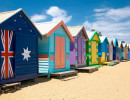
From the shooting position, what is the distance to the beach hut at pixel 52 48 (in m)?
10.2

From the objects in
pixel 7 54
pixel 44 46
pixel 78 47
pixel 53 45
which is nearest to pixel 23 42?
pixel 7 54

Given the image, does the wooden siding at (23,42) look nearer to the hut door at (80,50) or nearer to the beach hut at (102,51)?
the hut door at (80,50)

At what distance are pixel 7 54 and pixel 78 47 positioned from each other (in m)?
8.42

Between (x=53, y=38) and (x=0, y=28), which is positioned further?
(x=53, y=38)

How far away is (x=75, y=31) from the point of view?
14.7 m

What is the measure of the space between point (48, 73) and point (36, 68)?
1.42m

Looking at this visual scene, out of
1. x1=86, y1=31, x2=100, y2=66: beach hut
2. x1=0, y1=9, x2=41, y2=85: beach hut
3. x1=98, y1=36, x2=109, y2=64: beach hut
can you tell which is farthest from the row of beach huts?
x1=98, y1=36, x2=109, y2=64: beach hut

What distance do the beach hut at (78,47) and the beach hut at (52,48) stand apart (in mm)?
2151

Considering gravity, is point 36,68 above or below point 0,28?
below

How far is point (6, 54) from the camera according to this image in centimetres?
707

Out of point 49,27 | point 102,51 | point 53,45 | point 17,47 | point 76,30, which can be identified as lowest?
point 17,47

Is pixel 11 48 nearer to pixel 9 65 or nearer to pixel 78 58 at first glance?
pixel 9 65

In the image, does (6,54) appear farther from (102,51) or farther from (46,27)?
(102,51)

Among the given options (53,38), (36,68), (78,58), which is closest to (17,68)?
(36,68)
